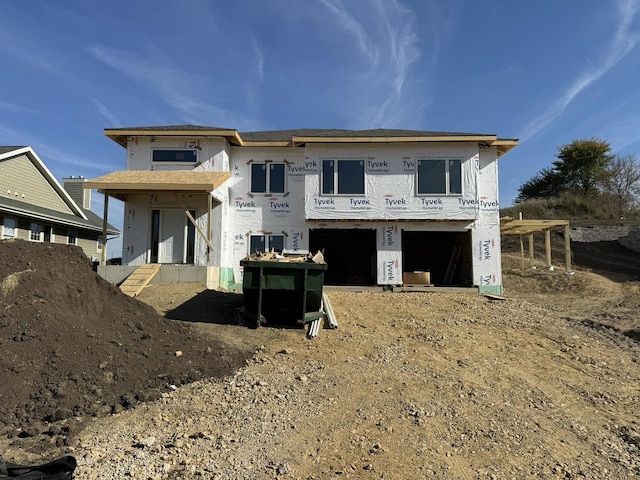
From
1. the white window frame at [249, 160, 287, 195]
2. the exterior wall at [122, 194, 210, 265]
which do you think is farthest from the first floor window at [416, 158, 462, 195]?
the exterior wall at [122, 194, 210, 265]

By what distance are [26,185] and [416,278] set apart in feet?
62.8

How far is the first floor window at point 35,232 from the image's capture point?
2069cm

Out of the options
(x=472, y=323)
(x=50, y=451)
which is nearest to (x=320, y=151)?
(x=472, y=323)

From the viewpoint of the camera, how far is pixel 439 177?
54.6ft

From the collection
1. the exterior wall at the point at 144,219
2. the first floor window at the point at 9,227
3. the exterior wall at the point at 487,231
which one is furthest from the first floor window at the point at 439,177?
the first floor window at the point at 9,227

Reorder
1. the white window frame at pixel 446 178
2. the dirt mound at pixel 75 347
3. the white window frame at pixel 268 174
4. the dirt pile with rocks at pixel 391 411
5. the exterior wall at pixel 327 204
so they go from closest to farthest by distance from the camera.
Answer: the dirt pile with rocks at pixel 391 411
the dirt mound at pixel 75 347
the exterior wall at pixel 327 204
the white window frame at pixel 446 178
the white window frame at pixel 268 174

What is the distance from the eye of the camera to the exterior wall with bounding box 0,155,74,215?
66.3 feet

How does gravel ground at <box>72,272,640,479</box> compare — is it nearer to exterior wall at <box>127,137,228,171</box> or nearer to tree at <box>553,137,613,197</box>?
exterior wall at <box>127,137,228,171</box>

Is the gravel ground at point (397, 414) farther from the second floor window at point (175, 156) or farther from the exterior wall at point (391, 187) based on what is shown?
the second floor window at point (175, 156)

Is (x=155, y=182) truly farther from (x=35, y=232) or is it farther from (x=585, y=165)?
(x=585, y=165)

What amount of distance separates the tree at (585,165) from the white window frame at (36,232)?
35.7m

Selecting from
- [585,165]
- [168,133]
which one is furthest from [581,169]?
[168,133]

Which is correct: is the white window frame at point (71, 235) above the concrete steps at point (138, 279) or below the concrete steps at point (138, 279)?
above

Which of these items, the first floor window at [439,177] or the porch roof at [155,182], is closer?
the porch roof at [155,182]
